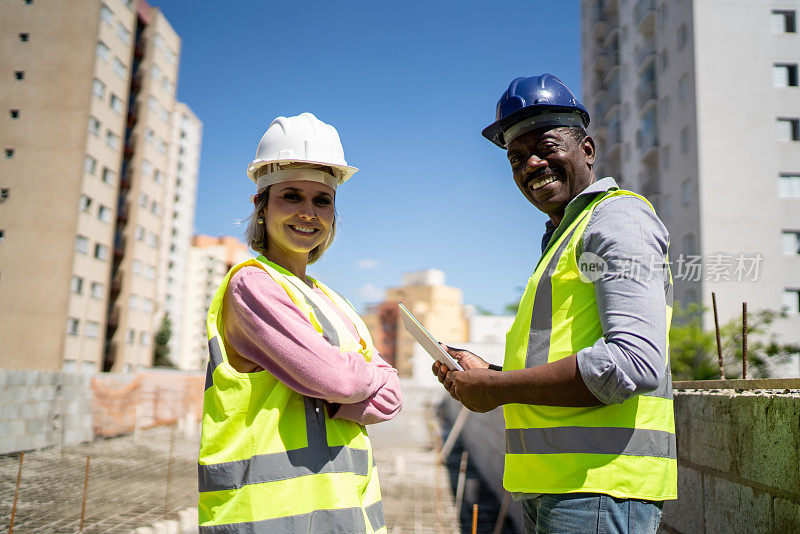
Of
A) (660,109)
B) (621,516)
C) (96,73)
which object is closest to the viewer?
(621,516)

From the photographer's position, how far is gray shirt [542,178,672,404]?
1.36m

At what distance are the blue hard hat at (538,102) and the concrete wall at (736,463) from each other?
102cm

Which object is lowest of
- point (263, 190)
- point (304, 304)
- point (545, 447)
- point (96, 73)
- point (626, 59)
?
point (545, 447)

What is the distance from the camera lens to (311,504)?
1.62 meters

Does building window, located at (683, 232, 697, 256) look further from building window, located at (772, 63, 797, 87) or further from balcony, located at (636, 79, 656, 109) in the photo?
balcony, located at (636, 79, 656, 109)

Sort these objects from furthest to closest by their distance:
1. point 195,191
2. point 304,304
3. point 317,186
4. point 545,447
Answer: point 195,191 < point 317,186 < point 304,304 < point 545,447

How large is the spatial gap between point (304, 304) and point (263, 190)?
0.48 metres

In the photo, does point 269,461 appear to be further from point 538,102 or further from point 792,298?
point 792,298

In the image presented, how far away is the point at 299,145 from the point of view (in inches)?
A: 77.1

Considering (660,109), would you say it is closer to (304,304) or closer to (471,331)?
(304,304)

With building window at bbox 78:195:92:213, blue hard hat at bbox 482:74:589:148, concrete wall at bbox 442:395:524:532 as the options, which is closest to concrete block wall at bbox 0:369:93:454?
concrete wall at bbox 442:395:524:532

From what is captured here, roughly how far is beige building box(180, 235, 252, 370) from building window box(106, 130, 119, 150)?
2922cm

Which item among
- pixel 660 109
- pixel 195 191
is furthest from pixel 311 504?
pixel 195 191

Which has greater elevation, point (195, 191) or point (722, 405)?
point (195, 191)
